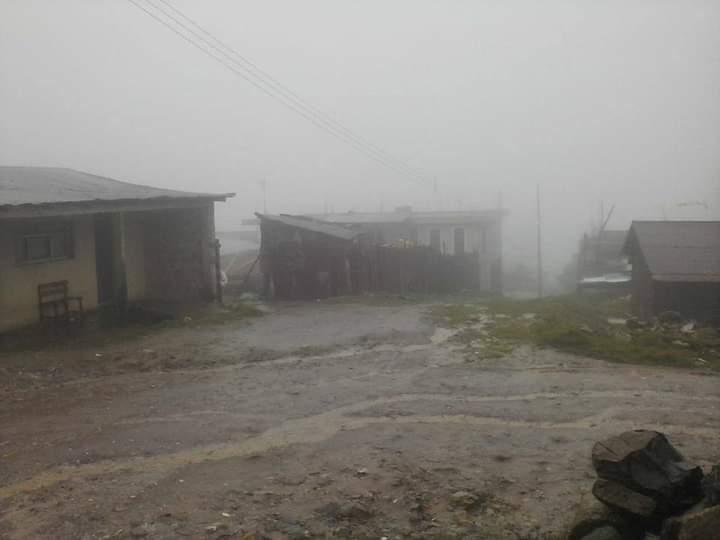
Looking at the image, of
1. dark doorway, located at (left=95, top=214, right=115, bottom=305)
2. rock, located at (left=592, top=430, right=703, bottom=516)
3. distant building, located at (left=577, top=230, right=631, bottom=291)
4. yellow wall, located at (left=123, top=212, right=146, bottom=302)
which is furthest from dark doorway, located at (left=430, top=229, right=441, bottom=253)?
rock, located at (left=592, top=430, right=703, bottom=516)

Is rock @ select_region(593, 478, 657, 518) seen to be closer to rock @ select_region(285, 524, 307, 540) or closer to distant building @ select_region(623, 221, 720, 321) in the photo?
rock @ select_region(285, 524, 307, 540)

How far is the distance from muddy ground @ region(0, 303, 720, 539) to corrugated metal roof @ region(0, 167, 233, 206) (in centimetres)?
261

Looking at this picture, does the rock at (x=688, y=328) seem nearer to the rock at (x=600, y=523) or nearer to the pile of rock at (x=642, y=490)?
the pile of rock at (x=642, y=490)

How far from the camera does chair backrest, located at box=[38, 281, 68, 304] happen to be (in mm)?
13438

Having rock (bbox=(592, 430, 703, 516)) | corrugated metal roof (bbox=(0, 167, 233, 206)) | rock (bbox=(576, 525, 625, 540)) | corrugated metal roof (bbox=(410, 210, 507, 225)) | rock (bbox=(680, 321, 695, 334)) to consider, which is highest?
corrugated metal roof (bbox=(0, 167, 233, 206))

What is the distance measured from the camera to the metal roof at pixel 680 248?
15789 mm

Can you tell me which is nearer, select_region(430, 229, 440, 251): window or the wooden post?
the wooden post

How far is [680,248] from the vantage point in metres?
17.1

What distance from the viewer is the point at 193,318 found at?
1566cm

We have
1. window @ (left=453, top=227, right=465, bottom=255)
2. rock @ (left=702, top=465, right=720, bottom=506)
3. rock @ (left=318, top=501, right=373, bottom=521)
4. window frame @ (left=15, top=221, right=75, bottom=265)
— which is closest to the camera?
rock @ (left=702, top=465, right=720, bottom=506)

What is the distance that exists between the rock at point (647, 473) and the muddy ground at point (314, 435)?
1.99 feet

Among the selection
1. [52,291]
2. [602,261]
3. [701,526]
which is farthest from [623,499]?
[602,261]

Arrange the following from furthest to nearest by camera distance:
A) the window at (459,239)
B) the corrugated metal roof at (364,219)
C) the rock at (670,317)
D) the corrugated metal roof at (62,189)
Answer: the window at (459,239)
the corrugated metal roof at (364,219)
the rock at (670,317)
the corrugated metal roof at (62,189)

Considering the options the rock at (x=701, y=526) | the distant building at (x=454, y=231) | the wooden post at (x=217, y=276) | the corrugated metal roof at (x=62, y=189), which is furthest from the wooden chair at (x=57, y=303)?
the distant building at (x=454, y=231)
